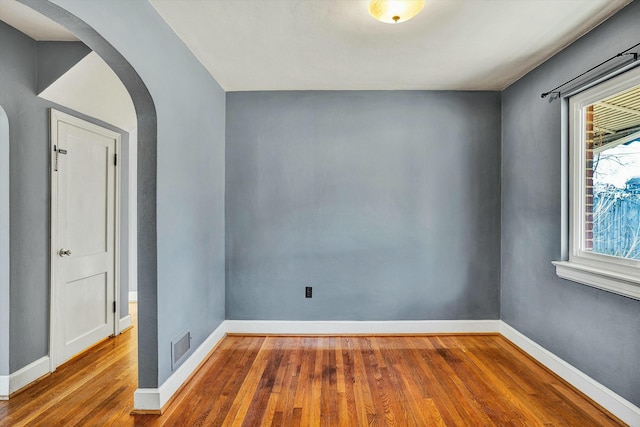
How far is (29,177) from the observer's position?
7.91ft

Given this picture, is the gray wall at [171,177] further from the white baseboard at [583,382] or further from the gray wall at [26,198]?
the white baseboard at [583,382]

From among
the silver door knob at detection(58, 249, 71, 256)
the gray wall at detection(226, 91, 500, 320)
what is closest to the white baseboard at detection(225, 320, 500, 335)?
the gray wall at detection(226, 91, 500, 320)

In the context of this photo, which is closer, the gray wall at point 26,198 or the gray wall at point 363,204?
the gray wall at point 26,198

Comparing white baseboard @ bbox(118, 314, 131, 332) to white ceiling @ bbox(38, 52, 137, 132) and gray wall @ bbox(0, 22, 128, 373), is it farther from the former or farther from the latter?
white ceiling @ bbox(38, 52, 137, 132)

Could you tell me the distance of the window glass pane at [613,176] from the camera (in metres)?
2.07

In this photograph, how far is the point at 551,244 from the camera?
2695 millimetres

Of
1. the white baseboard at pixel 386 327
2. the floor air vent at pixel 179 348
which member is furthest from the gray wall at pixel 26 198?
the white baseboard at pixel 386 327

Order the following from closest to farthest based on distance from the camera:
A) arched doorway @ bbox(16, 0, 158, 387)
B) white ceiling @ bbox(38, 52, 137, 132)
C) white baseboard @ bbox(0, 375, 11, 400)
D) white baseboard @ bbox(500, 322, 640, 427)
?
white baseboard @ bbox(500, 322, 640, 427) < arched doorway @ bbox(16, 0, 158, 387) < white baseboard @ bbox(0, 375, 11, 400) < white ceiling @ bbox(38, 52, 137, 132)

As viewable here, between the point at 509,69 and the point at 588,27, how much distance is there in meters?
0.70

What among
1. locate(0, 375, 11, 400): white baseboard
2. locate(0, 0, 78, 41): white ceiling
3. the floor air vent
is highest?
locate(0, 0, 78, 41): white ceiling

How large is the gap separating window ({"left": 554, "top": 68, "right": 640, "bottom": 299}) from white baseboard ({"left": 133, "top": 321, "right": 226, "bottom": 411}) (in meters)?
2.89

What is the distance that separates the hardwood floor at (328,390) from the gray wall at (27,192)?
1.34 ft

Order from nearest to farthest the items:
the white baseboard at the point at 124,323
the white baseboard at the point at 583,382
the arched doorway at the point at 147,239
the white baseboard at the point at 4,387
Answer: the white baseboard at the point at 583,382, the arched doorway at the point at 147,239, the white baseboard at the point at 4,387, the white baseboard at the point at 124,323

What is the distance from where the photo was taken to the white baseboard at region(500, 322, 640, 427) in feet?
6.55
